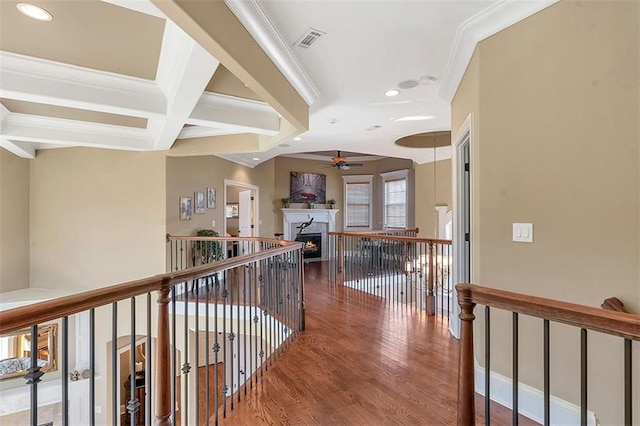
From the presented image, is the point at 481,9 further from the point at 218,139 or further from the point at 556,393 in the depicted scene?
the point at 218,139

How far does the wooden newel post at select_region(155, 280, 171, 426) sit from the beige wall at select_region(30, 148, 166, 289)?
416 centimetres

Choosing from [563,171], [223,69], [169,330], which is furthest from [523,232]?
[223,69]

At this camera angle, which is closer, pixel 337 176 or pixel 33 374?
pixel 33 374

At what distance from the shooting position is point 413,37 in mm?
2412

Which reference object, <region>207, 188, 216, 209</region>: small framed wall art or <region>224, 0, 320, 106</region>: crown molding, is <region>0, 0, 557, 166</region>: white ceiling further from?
<region>207, 188, 216, 209</region>: small framed wall art

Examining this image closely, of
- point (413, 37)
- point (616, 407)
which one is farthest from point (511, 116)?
point (616, 407)

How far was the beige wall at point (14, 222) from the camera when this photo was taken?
5.20 meters

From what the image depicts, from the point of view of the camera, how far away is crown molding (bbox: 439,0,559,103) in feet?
6.53

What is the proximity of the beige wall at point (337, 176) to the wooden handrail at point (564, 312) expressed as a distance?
7450mm

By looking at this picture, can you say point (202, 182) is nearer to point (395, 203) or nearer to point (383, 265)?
point (383, 265)

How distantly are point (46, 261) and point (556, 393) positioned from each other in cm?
754

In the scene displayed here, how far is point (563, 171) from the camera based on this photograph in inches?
73.2

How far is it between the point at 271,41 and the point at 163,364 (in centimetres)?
229

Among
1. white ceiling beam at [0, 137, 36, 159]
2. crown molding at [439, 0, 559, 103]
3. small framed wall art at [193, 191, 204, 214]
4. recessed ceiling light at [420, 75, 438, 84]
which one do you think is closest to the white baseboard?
crown molding at [439, 0, 559, 103]
